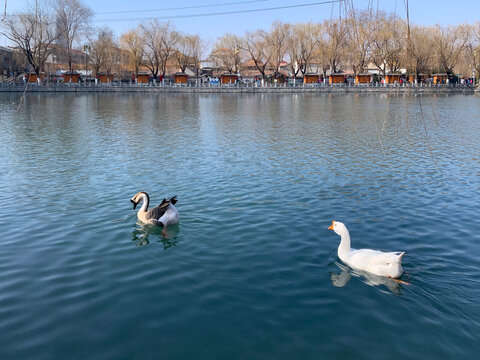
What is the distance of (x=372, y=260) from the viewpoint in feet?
21.5

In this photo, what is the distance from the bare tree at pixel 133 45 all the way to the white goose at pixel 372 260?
79446 millimetres

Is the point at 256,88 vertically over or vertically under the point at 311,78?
under

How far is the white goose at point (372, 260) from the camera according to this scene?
6332mm

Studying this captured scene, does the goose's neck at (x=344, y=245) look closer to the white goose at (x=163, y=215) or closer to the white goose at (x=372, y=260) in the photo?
the white goose at (x=372, y=260)

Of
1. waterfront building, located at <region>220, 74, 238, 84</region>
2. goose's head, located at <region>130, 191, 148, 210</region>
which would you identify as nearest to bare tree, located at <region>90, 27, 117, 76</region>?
waterfront building, located at <region>220, 74, 238, 84</region>

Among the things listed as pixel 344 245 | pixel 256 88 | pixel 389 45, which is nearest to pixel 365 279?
pixel 344 245

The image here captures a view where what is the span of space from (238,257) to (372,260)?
2.35 meters

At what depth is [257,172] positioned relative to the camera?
13.9 metres

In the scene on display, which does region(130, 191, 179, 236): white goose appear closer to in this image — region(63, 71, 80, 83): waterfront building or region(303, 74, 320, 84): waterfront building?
region(303, 74, 320, 84): waterfront building

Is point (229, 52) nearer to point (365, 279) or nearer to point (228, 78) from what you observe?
point (228, 78)

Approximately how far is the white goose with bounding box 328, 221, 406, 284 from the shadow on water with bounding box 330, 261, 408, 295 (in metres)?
0.07

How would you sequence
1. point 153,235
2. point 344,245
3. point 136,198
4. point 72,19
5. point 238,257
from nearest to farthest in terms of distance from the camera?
point 344,245, point 238,257, point 153,235, point 136,198, point 72,19

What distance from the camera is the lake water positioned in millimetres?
5102

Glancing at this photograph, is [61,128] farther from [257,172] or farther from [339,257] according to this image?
[339,257]
